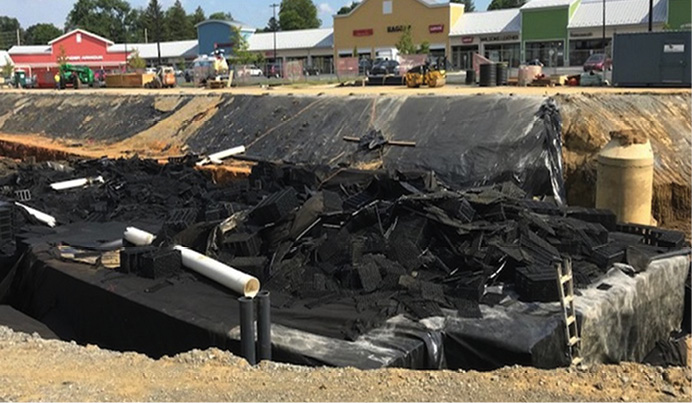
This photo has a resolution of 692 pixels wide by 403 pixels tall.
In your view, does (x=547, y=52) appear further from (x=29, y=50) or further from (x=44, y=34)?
(x=44, y=34)

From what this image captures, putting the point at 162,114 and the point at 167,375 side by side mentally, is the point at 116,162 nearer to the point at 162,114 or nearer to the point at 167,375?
the point at 162,114

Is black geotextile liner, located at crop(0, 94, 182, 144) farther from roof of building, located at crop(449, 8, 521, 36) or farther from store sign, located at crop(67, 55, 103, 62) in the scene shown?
→ store sign, located at crop(67, 55, 103, 62)

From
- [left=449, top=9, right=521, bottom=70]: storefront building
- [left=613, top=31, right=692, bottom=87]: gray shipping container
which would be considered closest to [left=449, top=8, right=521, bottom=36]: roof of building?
[left=449, top=9, right=521, bottom=70]: storefront building

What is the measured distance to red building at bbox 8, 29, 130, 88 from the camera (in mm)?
85750

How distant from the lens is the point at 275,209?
9391 millimetres

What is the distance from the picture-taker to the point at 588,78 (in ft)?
91.8

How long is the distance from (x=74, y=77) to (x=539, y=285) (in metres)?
45.9

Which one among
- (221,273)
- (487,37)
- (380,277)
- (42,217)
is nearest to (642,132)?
(380,277)

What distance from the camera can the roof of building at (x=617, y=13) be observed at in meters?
53.2

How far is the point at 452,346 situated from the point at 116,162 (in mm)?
13952

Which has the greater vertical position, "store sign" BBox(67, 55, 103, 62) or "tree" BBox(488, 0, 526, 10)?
"tree" BBox(488, 0, 526, 10)

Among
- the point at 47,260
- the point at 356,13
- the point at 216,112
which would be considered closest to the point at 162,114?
the point at 216,112

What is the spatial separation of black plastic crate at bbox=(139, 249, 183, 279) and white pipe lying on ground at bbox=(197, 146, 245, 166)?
10219mm

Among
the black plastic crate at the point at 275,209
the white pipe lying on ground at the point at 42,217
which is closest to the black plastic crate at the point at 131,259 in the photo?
the black plastic crate at the point at 275,209
